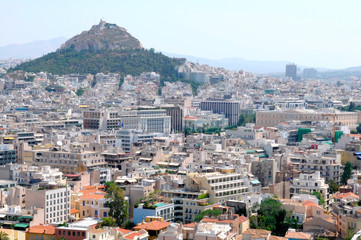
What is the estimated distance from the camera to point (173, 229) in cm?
2672

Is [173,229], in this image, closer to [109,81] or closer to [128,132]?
[128,132]

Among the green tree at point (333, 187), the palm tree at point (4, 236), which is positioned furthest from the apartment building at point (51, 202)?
the green tree at point (333, 187)

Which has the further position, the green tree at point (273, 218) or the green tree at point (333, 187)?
the green tree at point (333, 187)

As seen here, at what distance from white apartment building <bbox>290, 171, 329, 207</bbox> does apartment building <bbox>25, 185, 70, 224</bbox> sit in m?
10.6

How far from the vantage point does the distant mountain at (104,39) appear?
446ft

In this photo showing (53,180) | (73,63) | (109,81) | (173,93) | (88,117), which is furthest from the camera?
(73,63)

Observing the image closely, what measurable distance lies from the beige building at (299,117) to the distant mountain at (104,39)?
62.5 meters

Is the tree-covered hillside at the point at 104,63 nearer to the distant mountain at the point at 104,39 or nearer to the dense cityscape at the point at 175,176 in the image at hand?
the distant mountain at the point at 104,39

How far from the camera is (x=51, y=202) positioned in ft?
106

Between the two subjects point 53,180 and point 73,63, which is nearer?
point 53,180

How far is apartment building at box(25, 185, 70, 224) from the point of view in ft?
105

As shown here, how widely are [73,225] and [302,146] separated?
25.7m

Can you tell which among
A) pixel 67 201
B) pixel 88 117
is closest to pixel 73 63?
pixel 88 117

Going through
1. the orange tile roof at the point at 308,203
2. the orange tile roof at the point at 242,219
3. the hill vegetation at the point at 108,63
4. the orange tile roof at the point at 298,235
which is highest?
the hill vegetation at the point at 108,63
